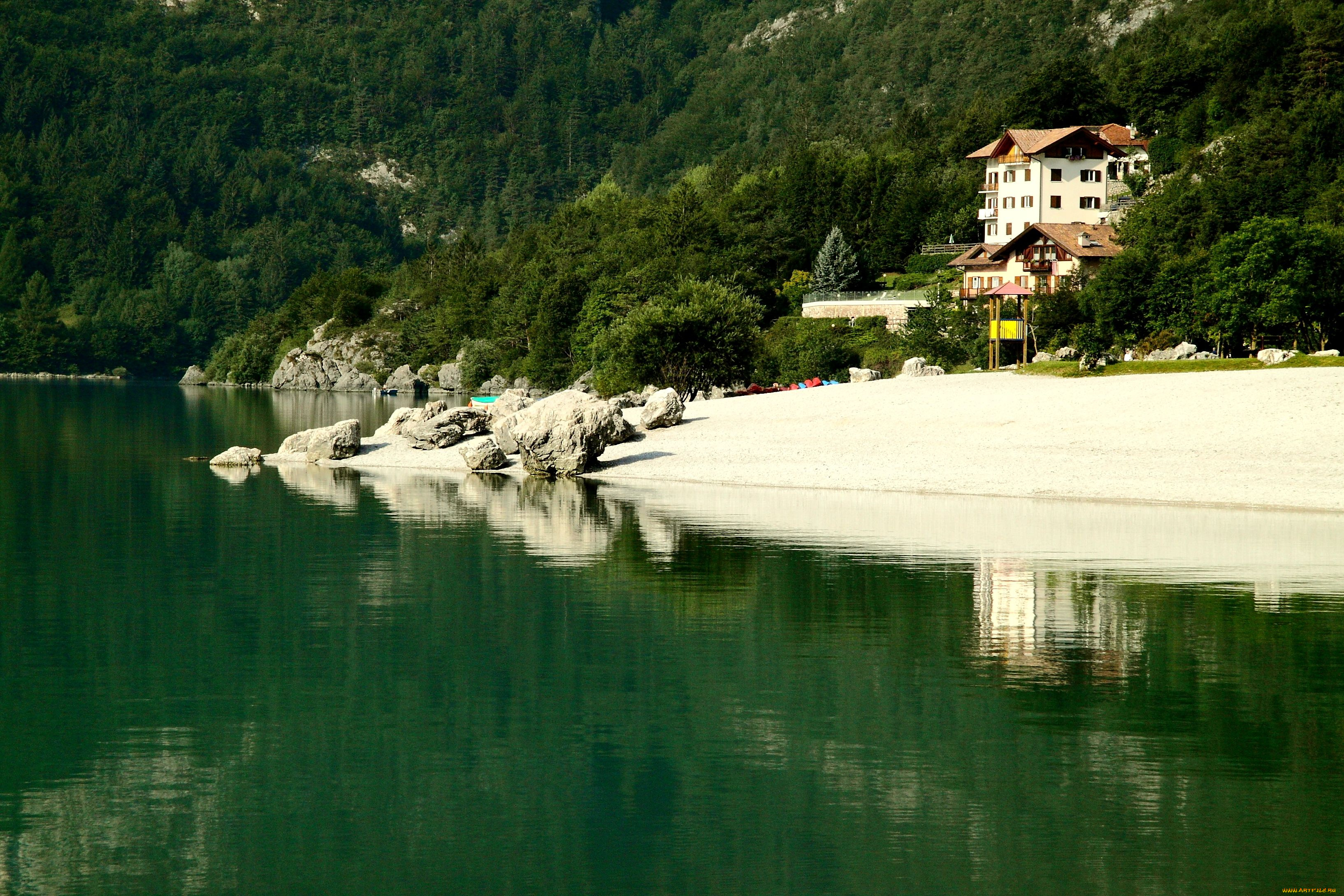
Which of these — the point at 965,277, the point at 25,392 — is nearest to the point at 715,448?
the point at 965,277

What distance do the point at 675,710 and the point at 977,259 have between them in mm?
117233

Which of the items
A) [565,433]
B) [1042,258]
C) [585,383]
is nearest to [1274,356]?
[565,433]

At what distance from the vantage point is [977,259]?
135m

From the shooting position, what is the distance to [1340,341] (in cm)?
8988

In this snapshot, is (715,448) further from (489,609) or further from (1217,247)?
(1217,247)

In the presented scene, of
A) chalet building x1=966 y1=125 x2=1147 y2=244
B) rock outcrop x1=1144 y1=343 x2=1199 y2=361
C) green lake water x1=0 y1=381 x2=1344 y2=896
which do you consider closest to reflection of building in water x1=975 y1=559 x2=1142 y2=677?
green lake water x1=0 y1=381 x2=1344 y2=896

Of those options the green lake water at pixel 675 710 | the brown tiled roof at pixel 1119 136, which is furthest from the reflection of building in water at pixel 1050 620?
A: the brown tiled roof at pixel 1119 136

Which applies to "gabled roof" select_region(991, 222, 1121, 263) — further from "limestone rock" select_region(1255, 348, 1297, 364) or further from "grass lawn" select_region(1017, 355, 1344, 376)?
"grass lawn" select_region(1017, 355, 1344, 376)

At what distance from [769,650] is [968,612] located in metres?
5.97

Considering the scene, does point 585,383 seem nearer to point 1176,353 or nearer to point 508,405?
point 508,405

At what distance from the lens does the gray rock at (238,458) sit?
71062 millimetres

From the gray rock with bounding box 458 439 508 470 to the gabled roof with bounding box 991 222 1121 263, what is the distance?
74.6 meters

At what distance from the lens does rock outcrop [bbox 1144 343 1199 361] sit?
91.9 m

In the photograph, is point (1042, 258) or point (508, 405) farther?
point (1042, 258)
